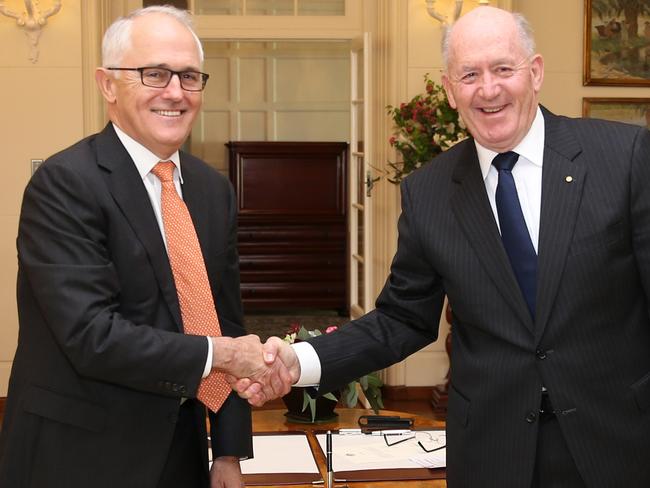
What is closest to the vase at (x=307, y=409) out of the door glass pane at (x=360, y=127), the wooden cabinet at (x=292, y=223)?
the door glass pane at (x=360, y=127)

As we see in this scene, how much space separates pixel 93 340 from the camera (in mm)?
2115

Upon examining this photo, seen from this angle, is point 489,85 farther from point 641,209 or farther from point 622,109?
point 622,109

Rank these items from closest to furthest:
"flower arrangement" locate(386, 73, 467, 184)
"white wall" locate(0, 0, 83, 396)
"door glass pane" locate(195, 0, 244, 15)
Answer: "flower arrangement" locate(386, 73, 467, 184)
"white wall" locate(0, 0, 83, 396)
"door glass pane" locate(195, 0, 244, 15)

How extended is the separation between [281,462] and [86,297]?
110 centimetres

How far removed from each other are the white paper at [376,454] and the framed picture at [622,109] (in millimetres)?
4429

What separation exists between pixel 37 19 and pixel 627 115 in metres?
4.11

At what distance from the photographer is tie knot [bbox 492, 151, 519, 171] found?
2293 millimetres

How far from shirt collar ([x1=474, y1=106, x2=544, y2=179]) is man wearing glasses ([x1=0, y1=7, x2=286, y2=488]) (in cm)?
67

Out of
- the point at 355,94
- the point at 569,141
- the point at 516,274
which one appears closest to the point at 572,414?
the point at 516,274

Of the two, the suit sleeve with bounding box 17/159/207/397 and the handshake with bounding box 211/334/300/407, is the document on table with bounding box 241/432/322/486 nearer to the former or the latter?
the handshake with bounding box 211/334/300/407

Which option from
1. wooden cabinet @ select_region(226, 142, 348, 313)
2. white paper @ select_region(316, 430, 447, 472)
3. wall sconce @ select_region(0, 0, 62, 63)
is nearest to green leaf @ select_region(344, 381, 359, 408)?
white paper @ select_region(316, 430, 447, 472)

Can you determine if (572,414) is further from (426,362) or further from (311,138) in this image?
(311,138)

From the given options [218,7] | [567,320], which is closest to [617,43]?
[218,7]

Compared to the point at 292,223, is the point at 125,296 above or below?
above
